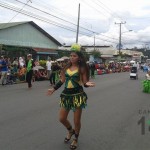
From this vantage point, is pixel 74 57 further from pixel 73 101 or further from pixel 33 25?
pixel 33 25

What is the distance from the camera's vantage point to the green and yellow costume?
588cm

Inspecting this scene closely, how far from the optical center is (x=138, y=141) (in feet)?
21.7

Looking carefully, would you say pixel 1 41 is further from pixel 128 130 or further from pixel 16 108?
pixel 128 130

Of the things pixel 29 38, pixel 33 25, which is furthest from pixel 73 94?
pixel 33 25

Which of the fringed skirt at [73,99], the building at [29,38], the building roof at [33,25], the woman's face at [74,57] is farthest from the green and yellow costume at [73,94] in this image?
the building roof at [33,25]

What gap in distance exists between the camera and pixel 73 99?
588 cm

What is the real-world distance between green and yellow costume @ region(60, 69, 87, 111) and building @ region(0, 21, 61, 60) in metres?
26.9

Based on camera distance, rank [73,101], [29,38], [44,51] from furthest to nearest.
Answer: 1. [29,38]
2. [44,51]
3. [73,101]

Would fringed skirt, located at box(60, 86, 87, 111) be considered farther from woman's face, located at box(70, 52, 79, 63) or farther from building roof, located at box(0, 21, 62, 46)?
building roof, located at box(0, 21, 62, 46)

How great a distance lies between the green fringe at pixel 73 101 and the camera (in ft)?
19.2

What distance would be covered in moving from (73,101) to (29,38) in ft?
128

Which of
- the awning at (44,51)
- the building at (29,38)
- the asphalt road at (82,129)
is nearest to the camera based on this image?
the asphalt road at (82,129)

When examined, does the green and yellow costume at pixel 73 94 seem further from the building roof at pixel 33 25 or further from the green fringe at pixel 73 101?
the building roof at pixel 33 25

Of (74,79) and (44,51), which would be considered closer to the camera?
(74,79)
